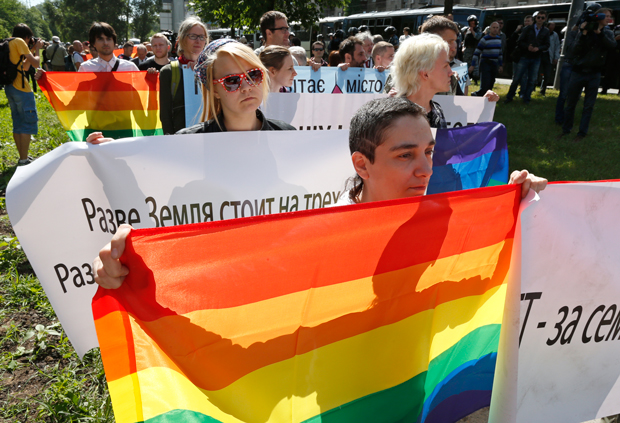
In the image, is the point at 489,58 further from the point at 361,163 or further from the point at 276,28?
the point at 361,163

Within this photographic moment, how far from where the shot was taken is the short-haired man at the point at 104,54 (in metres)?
5.20

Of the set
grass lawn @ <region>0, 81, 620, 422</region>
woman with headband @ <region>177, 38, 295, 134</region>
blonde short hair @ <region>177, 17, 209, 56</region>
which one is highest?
blonde short hair @ <region>177, 17, 209, 56</region>

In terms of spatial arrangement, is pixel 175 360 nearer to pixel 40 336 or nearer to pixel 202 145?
pixel 202 145

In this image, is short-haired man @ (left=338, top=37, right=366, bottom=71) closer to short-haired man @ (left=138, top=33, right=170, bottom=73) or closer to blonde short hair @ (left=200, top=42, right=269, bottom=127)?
short-haired man @ (left=138, top=33, right=170, bottom=73)

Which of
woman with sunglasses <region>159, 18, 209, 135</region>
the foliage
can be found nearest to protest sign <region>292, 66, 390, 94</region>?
woman with sunglasses <region>159, 18, 209, 135</region>

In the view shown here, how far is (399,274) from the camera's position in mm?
1657

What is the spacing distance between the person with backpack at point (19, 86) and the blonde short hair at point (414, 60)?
5.61 m

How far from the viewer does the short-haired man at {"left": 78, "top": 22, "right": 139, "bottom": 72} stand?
520 cm

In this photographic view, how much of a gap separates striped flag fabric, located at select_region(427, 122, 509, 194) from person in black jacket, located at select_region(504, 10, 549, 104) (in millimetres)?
9467

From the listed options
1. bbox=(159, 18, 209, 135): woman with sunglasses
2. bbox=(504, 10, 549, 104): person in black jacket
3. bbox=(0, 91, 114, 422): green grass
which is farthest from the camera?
bbox=(504, 10, 549, 104): person in black jacket

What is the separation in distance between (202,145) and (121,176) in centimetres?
44

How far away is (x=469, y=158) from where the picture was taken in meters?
3.19

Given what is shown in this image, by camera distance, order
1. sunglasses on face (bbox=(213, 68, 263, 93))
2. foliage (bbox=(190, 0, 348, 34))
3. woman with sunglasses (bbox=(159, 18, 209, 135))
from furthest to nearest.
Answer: foliage (bbox=(190, 0, 348, 34)) → woman with sunglasses (bbox=(159, 18, 209, 135)) → sunglasses on face (bbox=(213, 68, 263, 93))

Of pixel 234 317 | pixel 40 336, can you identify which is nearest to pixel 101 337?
A: pixel 234 317
